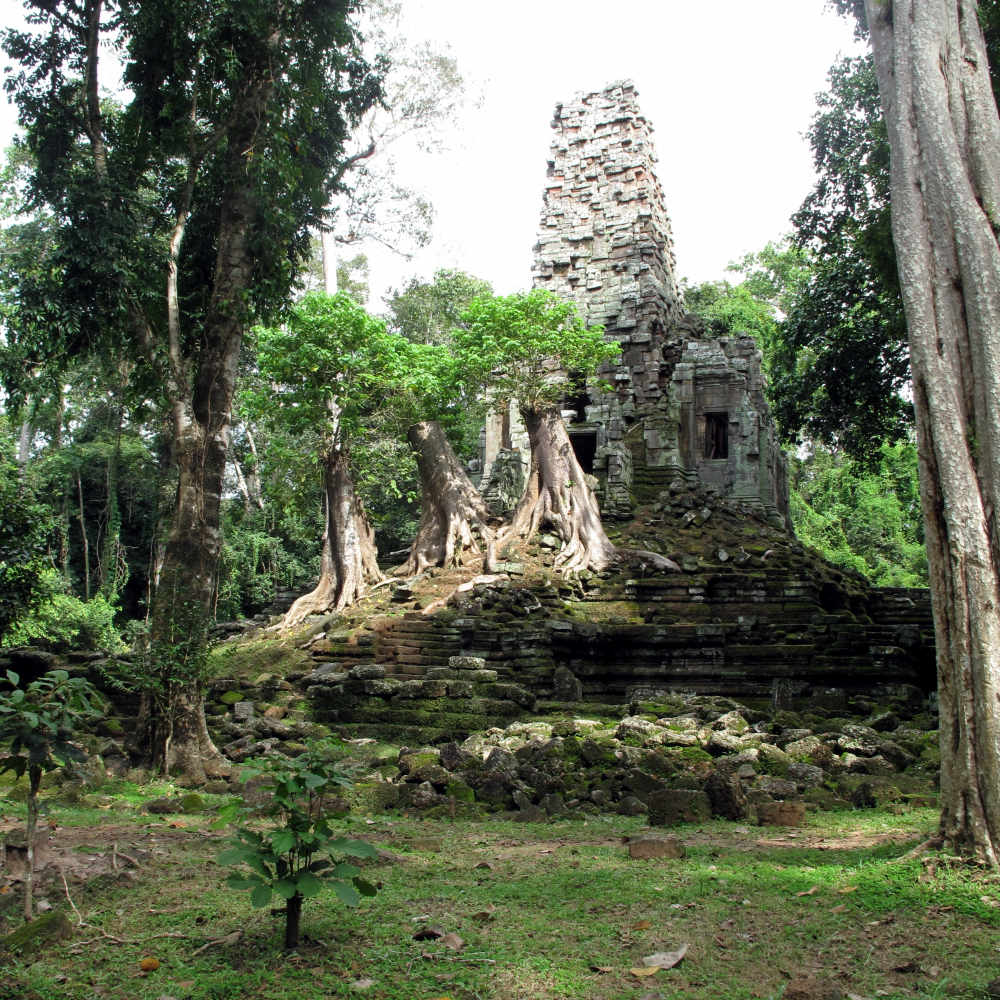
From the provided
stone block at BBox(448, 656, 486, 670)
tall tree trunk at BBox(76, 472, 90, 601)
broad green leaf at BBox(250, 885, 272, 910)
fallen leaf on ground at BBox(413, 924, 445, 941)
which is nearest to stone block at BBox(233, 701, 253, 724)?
stone block at BBox(448, 656, 486, 670)

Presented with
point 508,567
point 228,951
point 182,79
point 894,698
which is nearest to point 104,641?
point 508,567

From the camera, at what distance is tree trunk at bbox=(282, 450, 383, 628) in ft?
55.2

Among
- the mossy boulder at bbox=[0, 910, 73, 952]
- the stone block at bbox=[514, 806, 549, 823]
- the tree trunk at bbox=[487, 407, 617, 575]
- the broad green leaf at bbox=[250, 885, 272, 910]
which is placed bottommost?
the stone block at bbox=[514, 806, 549, 823]

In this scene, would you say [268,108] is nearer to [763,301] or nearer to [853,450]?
[853,450]

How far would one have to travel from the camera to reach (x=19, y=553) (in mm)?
9609

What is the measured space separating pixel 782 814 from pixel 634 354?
17.2m

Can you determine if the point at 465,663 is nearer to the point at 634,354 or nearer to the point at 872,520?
the point at 634,354

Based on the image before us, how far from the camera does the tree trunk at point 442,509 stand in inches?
691

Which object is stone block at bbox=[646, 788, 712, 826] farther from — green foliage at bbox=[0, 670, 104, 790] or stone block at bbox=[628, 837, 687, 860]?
green foliage at bbox=[0, 670, 104, 790]

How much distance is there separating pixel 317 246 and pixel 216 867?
30.3m

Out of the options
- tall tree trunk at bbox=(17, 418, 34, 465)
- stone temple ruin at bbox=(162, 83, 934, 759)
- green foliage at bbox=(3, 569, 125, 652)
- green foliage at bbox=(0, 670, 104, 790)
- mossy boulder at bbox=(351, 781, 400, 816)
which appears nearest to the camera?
green foliage at bbox=(0, 670, 104, 790)

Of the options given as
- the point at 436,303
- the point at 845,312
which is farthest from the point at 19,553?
the point at 436,303

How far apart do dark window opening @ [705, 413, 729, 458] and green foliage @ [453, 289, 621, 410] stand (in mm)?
4895

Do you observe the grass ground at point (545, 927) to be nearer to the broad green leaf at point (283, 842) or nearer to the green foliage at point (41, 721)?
the broad green leaf at point (283, 842)
